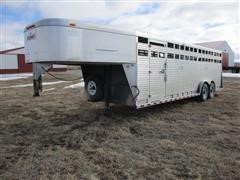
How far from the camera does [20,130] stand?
5.35 metres

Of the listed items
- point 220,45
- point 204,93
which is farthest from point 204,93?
point 220,45

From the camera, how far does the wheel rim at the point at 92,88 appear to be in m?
6.46

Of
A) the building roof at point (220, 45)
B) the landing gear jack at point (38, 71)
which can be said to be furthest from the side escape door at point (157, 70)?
the building roof at point (220, 45)

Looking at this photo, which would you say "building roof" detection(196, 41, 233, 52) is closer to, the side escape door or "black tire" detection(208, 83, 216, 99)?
"black tire" detection(208, 83, 216, 99)

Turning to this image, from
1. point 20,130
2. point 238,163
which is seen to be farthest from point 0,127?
point 238,163

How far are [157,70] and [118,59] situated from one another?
146cm

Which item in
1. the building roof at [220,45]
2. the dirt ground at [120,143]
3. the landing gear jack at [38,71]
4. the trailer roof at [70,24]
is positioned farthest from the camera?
the building roof at [220,45]

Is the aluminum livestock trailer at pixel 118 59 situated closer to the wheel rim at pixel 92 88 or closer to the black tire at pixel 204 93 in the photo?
the wheel rim at pixel 92 88

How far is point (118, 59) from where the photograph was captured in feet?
17.8

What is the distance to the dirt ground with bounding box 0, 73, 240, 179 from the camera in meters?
3.31

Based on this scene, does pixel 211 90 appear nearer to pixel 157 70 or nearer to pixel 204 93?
pixel 204 93

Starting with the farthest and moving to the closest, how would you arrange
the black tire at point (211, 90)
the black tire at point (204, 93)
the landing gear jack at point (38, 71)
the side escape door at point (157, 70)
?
1. the black tire at point (211, 90)
2. the black tire at point (204, 93)
3. the side escape door at point (157, 70)
4. the landing gear jack at point (38, 71)

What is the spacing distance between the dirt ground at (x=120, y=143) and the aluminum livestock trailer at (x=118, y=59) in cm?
76

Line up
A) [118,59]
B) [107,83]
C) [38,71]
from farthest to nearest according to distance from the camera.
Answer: [107,83]
[118,59]
[38,71]
